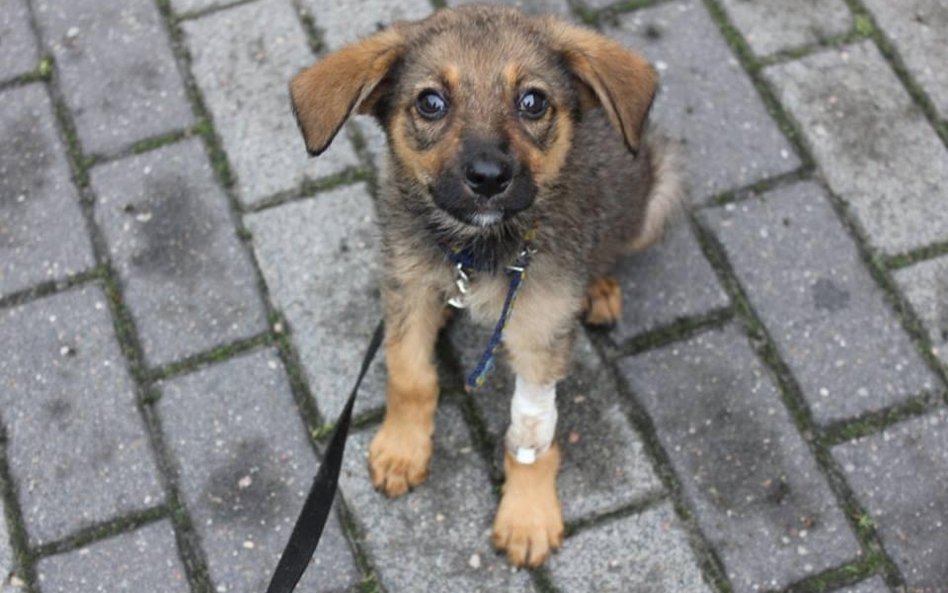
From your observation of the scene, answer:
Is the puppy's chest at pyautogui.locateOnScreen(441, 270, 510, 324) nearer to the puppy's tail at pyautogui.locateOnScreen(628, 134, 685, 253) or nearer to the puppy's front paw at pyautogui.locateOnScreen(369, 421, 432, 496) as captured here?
the puppy's front paw at pyautogui.locateOnScreen(369, 421, 432, 496)

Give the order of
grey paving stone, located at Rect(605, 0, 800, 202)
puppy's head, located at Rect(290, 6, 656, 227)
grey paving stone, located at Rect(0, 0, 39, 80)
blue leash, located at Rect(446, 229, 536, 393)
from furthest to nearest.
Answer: grey paving stone, located at Rect(0, 0, 39, 80) → grey paving stone, located at Rect(605, 0, 800, 202) → blue leash, located at Rect(446, 229, 536, 393) → puppy's head, located at Rect(290, 6, 656, 227)

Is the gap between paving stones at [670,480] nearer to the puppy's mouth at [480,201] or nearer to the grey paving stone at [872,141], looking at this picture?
the grey paving stone at [872,141]

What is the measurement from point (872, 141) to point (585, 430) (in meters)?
1.78

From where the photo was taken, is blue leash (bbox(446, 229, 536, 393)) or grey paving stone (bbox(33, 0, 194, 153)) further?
grey paving stone (bbox(33, 0, 194, 153))

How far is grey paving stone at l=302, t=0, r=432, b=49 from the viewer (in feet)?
17.9

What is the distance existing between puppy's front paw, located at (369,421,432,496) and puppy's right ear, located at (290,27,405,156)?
1292 millimetres

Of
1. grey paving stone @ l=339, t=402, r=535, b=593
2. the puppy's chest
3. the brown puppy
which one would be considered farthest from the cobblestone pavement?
the puppy's chest

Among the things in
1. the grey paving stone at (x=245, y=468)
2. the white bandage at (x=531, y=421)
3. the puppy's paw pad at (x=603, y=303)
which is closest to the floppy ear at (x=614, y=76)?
the white bandage at (x=531, y=421)

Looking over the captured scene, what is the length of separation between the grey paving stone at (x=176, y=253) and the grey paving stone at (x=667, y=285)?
4.61 feet

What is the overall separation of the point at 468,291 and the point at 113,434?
1.53m

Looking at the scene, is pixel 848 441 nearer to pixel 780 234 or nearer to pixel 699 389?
pixel 699 389

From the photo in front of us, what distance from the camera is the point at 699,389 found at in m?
4.67

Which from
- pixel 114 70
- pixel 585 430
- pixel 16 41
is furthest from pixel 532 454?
pixel 16 41

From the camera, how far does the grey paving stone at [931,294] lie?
15.7ft
